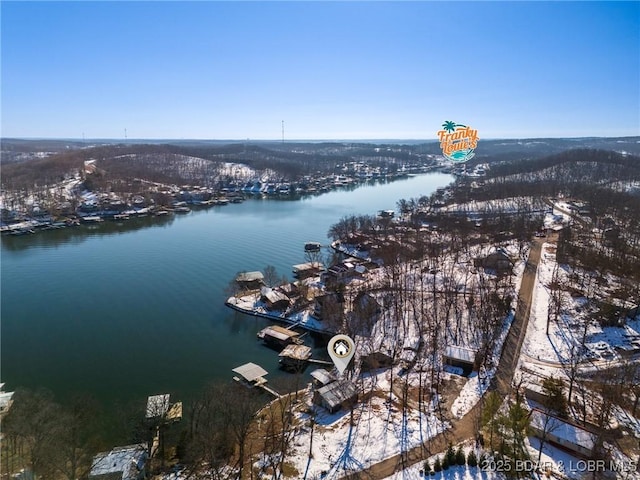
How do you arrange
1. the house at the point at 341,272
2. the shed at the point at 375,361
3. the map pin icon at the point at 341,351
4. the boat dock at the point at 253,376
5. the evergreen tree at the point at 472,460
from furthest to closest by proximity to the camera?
the house at the point at 341,272, the shed at the point at 375,361, the boat dock at the point at 253,376, the map pin icon at the point at 341,351, the evergreen tree at the point at 472,460

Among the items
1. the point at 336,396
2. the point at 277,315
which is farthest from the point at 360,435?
the point at 277,315

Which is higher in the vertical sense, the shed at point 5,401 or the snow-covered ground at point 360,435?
the shed at point 5,401

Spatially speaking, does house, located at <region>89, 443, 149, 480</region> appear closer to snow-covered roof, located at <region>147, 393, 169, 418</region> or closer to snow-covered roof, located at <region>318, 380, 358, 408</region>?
snow-covered roof, located at <region>147, 393, 169, 418</region>

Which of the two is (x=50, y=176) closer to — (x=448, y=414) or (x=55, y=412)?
(x=55, y=412)

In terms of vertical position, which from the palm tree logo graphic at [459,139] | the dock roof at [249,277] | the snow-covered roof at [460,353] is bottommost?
the snow-covered roof at [460,353]

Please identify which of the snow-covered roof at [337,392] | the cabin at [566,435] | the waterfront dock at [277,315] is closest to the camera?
the cabin at [566,435]

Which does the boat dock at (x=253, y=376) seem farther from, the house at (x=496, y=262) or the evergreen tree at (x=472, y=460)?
the house at (x=496, y=262)

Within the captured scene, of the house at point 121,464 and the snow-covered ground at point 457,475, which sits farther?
the house at point 121,464

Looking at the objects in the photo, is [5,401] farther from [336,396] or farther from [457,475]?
[457,475]

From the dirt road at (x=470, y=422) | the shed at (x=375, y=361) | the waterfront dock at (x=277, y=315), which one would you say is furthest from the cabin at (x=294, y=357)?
the dirt road at (x=470, y=422)
